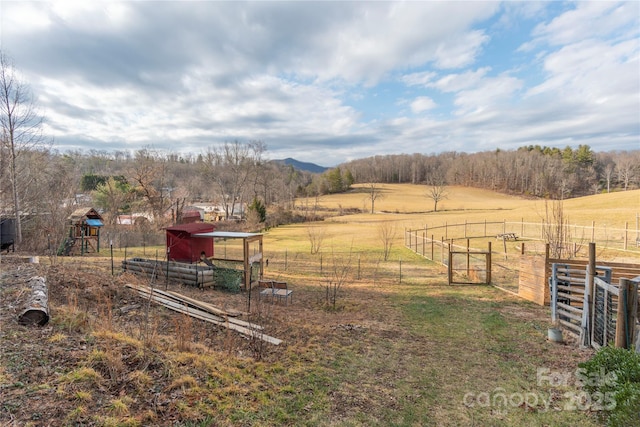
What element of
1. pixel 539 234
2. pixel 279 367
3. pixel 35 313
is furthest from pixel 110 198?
pixel 539 234

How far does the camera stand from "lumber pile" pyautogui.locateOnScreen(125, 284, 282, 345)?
6983 mm

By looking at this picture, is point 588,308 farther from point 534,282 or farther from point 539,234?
point 539,234

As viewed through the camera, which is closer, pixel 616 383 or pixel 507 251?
pixel 616 383

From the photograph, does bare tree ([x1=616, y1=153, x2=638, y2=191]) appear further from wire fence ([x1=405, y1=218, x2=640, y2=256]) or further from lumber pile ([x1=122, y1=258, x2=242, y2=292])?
lumber pile ([x1=122, y1=258, x2=242, y2=292])

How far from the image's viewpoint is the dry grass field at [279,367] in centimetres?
417

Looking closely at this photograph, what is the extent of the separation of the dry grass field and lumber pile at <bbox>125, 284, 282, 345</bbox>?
0.19m

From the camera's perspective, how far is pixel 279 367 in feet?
19.2

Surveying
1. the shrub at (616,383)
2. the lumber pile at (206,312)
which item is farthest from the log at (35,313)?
the shrub at (616,383)

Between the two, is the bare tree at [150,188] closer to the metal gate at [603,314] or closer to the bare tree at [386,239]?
the bare tree at [386,239]

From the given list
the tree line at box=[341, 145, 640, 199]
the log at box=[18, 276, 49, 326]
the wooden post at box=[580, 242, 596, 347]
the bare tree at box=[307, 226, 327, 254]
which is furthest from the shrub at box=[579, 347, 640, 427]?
the tree line at box=[341, 145, 640, 199]

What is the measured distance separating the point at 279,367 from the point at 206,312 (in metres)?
3.35

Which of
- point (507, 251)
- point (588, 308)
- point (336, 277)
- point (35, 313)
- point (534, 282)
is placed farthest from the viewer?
point (507, 251)

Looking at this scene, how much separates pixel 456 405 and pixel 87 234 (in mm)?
24951

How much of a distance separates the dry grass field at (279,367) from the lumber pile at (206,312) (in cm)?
19
